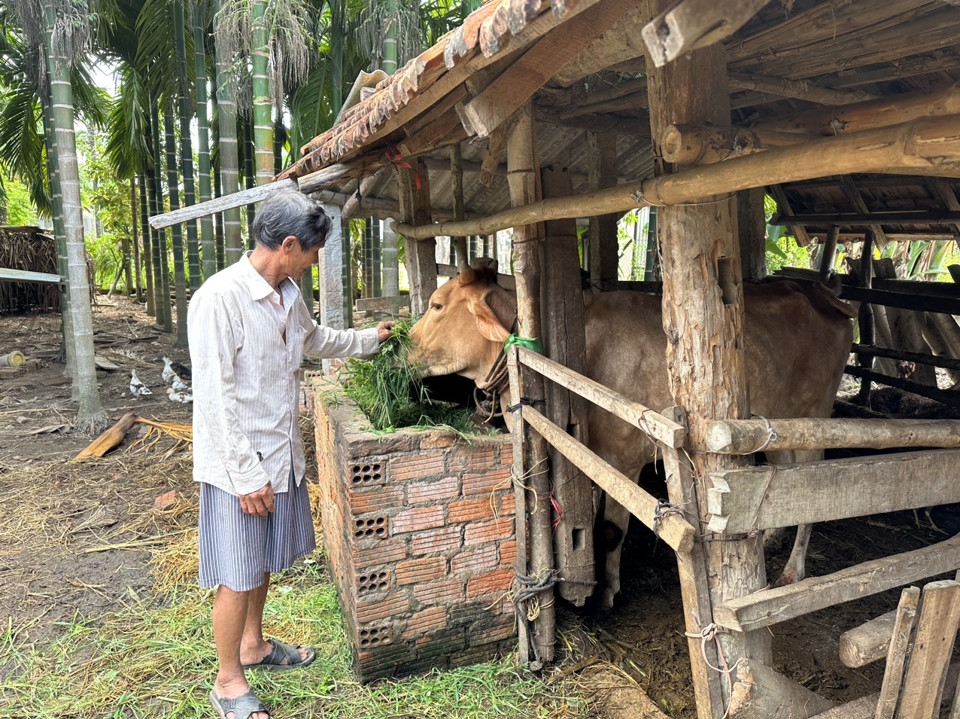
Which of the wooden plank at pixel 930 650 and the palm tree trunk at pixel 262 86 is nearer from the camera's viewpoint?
the wooden plank at pixel 930 650

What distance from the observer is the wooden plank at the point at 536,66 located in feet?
6.61

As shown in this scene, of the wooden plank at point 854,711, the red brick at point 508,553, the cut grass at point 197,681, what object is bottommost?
the cut grass at point 197,681

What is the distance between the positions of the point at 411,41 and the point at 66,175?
439 cm

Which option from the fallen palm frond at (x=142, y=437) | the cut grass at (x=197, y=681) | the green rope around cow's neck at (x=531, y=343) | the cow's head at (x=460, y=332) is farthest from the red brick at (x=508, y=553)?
the fallen palm frond at (x=142, y=437)

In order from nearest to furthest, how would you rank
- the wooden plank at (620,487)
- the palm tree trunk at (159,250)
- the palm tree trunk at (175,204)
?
the wooden plank at (620,487), the palm tree trunk at (175,204), the palm tree trunk at (159,250)

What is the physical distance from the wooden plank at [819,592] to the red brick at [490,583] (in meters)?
1.61

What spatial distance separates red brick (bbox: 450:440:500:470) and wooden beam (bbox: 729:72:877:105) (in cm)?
211

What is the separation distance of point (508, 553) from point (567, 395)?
0.95 m

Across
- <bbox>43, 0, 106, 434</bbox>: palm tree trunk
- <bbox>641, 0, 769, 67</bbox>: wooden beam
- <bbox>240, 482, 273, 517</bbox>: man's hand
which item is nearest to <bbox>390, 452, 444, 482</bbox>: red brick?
<bbox>240, 482, 273, 517</bbox>: man's hand

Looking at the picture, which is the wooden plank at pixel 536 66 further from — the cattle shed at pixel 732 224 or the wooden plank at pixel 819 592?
the wooden plank at pixel 819 592

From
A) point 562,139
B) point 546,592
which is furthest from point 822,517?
point 562,139

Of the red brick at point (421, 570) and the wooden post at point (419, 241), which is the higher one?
the wooden post at point (419, 241)

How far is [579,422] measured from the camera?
141 inches

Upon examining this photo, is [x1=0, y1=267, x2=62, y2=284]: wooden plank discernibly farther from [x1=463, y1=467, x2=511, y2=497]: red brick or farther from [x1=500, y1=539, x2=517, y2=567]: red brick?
[x1=500, y1=539, x2=517, y2=567]: red brick
